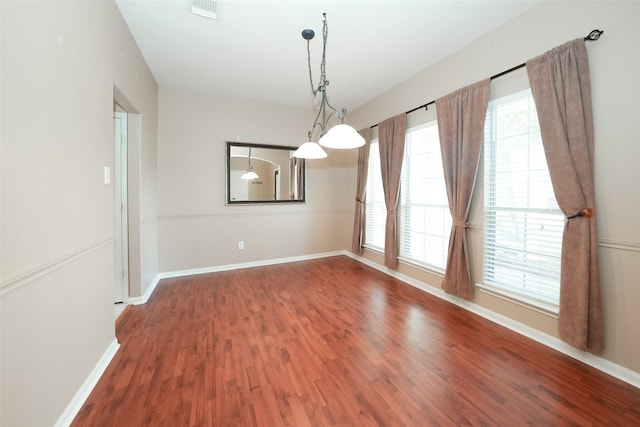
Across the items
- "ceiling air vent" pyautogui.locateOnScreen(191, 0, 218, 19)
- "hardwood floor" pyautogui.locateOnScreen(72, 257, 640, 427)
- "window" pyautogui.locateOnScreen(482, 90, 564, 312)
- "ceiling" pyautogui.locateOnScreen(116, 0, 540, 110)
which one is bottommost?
"hardwood floor" pyautogui.locateOnScreen(72, 257, 640, 427)

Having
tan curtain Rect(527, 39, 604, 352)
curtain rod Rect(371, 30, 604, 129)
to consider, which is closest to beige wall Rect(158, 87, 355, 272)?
curtain rod Rect(371, 30, 604, 129)

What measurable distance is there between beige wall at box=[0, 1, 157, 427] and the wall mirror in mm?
2064

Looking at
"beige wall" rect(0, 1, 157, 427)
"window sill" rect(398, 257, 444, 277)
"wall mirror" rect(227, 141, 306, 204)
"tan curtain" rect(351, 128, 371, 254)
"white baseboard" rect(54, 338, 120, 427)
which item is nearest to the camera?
"beige wall" rect(0, 1, 157, 427)

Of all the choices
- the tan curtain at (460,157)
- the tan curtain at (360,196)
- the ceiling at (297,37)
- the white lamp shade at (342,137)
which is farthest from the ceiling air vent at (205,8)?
the tan curtain at (360,196)

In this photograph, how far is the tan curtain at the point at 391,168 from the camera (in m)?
3.48

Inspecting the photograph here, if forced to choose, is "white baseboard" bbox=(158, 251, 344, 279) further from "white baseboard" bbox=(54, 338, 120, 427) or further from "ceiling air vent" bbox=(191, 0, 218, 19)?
"ceiling air vent" bbox=(191, 0, 218, 19)

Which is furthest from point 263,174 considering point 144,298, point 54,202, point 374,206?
point 54,202

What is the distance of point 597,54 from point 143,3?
355cm

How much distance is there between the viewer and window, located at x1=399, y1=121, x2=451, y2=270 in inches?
120

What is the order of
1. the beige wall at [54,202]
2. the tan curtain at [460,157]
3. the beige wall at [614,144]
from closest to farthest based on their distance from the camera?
the beige wall at [54,202] → the beige wall at [614,144] → the tan curtain at [460,157]

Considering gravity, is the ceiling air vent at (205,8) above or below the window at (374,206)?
above

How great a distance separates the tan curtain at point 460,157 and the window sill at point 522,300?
16 centimetres

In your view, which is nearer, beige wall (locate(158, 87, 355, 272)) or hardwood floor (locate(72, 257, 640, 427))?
hardwood floor (locate(72, 257, 640, 427))

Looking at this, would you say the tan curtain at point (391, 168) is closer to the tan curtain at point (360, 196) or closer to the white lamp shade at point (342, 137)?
the tan curtain at point (360, 196)
